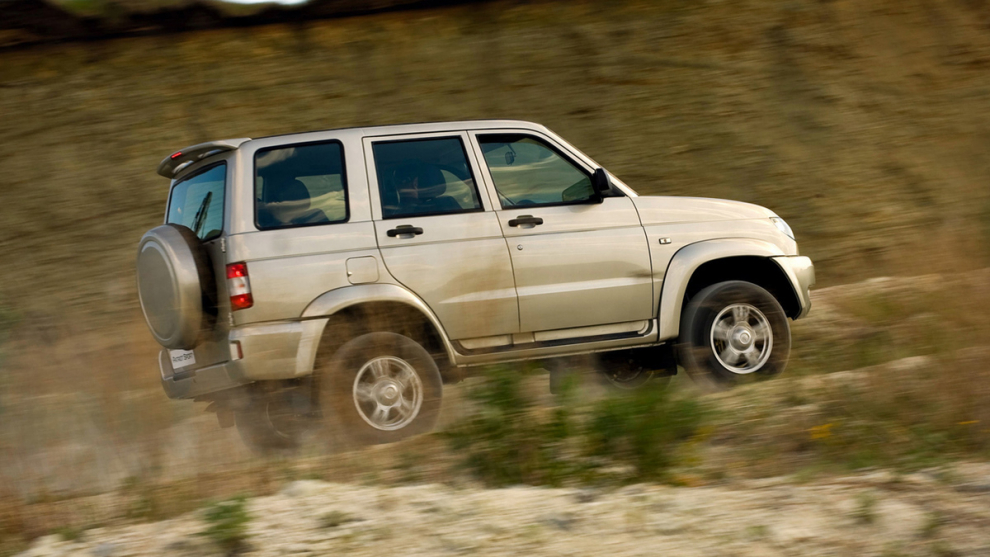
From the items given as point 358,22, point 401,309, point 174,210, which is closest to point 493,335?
point 401,309

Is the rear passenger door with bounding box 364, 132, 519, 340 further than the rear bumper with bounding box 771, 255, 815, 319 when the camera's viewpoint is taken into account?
No

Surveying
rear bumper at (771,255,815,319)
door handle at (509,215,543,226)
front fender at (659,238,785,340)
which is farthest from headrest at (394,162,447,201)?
rear bumper at (771,255,815,319)

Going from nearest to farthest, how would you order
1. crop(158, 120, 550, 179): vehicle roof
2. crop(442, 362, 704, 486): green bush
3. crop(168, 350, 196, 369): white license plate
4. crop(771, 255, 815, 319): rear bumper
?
crop(442, 362, 704, 486): green bush
crop(158, 120, 550, 179): vehicle roof
crop(168, 350, 196, 369): white license plate
crop(771, 255, 815, 319): rear bumper

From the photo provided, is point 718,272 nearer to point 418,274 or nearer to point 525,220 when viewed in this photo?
point 525,220

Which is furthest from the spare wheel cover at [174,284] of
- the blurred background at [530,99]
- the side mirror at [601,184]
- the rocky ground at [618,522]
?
the blurred background at [530,99]

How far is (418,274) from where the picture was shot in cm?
520

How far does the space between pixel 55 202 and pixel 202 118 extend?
108 inches

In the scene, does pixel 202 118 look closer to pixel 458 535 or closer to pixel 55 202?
pixel 55 202

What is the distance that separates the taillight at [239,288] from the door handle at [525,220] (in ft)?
5.24

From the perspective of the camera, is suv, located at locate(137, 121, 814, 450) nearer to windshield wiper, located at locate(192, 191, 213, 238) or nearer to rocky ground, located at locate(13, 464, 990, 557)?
windshield wiper, located at locate(192, 191, 213, 238)

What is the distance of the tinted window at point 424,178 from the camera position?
5.37 m

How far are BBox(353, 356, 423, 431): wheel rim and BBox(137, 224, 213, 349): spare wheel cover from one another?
3.20ft

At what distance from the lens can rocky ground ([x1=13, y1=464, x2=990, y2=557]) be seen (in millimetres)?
3248

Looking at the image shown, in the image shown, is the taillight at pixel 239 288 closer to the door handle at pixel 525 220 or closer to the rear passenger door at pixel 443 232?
the rear passenger door at pixel 443 232
